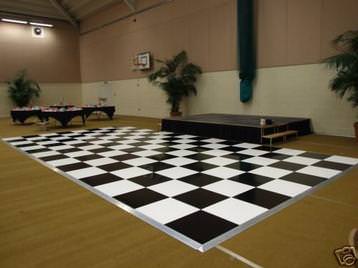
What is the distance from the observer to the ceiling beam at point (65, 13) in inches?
480

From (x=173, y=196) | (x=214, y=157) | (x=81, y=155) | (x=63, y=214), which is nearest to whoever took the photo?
(x=63, y=214)

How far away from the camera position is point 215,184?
291 centimetres

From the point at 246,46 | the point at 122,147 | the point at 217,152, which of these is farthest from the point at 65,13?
the point at 217,152

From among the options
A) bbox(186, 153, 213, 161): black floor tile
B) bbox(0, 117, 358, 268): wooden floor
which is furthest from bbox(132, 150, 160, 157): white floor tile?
bbox(0, 117, 358, 268): wooden floor

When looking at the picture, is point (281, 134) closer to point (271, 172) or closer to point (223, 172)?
point (271, 172)

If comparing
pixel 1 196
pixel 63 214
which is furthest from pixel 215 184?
pixel 1 196

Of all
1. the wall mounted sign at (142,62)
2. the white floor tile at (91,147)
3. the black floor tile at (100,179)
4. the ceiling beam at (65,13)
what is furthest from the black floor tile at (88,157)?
the ceiling beam at (65,13)

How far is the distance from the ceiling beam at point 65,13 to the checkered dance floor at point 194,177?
29.5ft

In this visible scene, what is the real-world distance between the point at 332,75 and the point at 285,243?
4.93m

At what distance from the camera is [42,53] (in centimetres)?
1297

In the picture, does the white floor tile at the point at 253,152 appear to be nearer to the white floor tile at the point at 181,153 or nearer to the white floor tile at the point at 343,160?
the white floor tile at the point at 181,153

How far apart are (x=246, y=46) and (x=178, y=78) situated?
2.17m

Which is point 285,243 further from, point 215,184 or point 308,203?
point 215,184

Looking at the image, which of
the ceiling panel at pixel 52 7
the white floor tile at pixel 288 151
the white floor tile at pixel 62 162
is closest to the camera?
the white floor tile at pixel 62 162
